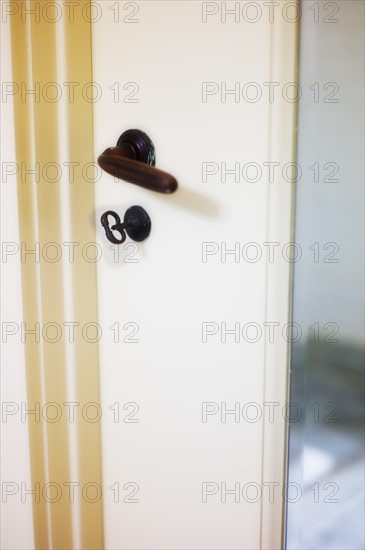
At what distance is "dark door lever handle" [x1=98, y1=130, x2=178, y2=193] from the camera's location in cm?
44

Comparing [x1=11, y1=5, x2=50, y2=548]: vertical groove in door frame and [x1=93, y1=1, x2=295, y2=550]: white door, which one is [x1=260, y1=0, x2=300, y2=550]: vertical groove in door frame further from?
[x1=11, y1=5, x2=50, y2=548]: vertical groove in door frame

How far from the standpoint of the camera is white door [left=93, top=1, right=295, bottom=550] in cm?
47

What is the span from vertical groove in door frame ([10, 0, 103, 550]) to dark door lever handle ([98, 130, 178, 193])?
0.06 metres

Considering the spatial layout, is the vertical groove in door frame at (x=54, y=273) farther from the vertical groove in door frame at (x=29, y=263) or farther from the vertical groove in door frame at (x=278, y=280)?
the vertical groove in door frame at (x=278, y=280)

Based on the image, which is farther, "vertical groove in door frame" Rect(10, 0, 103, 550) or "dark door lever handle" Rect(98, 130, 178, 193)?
"vertical groove in door frame" Rect(10, 0, 103, 550)

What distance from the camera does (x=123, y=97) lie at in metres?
0.52

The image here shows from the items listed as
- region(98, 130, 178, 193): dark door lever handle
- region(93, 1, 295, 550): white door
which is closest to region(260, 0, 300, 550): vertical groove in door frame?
region(93, 1, 295, 550): white door

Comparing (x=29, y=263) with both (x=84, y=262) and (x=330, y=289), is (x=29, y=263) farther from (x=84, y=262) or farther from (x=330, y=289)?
(x=330, y=289)

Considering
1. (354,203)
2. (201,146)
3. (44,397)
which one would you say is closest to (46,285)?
(44,397)

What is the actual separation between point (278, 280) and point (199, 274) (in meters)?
0.08

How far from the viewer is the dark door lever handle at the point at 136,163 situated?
0.44 meters

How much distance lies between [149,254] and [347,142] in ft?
0.73

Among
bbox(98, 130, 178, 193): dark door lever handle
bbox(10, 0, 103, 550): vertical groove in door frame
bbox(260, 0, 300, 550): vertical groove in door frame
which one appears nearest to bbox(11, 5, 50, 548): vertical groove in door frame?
bbox(10, 0, 103, 550): vertical groove in door frame

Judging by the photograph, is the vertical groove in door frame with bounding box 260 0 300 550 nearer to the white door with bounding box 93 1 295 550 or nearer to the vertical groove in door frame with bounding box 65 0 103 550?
the white door with bounding box 93 1 295 550
